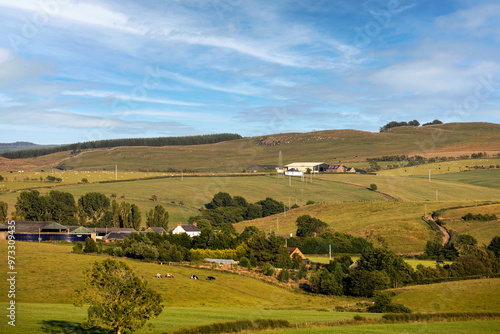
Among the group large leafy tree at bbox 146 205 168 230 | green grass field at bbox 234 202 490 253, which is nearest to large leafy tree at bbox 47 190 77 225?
large leafy tree at bbox 146 205 168 230

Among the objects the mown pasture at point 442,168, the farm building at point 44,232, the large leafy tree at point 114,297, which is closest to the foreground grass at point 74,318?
the large leafy tree at point 114,297

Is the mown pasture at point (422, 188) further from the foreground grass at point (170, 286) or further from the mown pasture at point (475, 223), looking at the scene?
the foreground grass at point (170, 286)

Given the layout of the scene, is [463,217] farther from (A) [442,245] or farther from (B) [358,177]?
(B) [358,177]

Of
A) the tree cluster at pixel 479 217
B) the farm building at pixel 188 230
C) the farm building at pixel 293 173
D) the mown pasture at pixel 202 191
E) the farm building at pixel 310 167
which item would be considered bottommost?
the farm building at pixel 188 230

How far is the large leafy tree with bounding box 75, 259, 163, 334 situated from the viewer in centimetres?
2016

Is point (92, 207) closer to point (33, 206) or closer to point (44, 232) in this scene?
point (33, 206)

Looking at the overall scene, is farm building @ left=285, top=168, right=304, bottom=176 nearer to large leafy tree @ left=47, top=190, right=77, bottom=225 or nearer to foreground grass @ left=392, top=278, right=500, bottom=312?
large leafy tree @ left=47, top=190, right=77, bottom=225

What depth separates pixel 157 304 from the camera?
21.6 m

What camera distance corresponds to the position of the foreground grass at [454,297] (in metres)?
38.8

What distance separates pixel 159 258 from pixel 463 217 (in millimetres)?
59284

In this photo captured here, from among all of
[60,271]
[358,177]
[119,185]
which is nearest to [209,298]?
[60,271]

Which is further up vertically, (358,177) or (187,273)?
(358,177)

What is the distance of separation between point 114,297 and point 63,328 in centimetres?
512

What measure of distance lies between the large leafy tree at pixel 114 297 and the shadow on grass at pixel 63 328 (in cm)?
267
